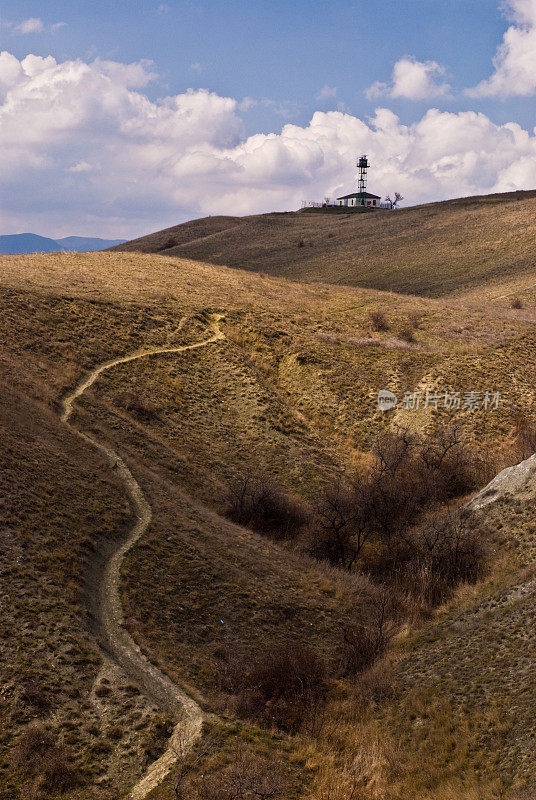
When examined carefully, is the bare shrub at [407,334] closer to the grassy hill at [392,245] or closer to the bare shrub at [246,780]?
the grassy hill at [392,245]

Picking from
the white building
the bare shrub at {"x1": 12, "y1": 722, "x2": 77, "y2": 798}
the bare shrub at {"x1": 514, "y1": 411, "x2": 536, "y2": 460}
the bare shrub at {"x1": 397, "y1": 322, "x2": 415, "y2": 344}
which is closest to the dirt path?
the bare shrub at {"x1": 12, "y1": 722, "x2": 77, "y2": 798}

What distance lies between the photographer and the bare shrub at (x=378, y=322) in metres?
46.0

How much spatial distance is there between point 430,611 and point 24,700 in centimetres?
1220

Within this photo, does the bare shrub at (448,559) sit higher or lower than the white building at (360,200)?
lower

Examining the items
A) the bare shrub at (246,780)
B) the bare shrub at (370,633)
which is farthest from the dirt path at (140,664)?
the bare shrub at (370,633)

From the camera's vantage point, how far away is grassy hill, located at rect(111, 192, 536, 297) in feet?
241

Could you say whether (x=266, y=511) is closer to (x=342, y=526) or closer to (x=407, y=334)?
(x=342, y=526)

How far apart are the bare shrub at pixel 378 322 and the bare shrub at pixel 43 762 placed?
39.0 meters

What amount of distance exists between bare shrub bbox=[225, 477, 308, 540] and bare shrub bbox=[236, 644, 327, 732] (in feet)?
30.4

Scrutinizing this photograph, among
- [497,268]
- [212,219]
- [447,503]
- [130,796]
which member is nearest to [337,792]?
[130,796]

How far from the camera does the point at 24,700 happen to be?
1159 centimetres

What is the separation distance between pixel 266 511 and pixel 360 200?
164 metres

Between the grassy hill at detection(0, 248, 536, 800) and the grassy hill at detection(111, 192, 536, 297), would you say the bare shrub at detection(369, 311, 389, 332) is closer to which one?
the grassy hill at detection(0, 248, 536, 800)

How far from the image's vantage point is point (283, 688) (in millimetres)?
14258
